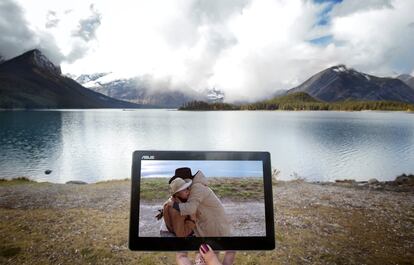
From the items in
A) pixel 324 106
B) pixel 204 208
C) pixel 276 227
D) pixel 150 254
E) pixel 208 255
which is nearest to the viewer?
pixel 208 255

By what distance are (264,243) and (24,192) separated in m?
14.7

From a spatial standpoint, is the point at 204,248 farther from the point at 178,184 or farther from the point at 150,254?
the point at 150,254

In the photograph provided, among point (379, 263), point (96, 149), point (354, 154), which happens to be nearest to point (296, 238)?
point (379, 263)

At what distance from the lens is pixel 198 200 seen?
291cm

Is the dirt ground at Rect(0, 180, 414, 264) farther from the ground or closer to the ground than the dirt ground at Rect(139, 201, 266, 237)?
closer to the ground

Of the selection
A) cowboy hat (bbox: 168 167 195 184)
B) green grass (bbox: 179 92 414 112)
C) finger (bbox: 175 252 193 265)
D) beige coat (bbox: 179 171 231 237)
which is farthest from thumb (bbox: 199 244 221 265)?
green grass (bbox: 179 92 414 112)

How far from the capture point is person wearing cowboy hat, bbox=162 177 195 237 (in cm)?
268

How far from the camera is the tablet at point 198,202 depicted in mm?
2637

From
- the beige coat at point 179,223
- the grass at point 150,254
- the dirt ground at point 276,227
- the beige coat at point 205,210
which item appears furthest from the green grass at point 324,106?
the beige coat at point 179,223

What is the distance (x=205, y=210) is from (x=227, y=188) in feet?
0.96

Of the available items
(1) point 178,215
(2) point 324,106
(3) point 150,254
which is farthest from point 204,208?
(2) point 324,106

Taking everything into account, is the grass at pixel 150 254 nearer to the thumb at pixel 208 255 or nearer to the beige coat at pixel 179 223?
the beige coat at pixel 179 223

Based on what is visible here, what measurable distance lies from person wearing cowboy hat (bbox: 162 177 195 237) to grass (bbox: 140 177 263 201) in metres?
0.08

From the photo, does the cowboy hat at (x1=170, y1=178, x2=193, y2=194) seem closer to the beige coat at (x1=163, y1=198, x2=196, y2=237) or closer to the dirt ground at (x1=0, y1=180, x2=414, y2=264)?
the beige coat at (x1=163, y1=198, x2=196, y2=237)
